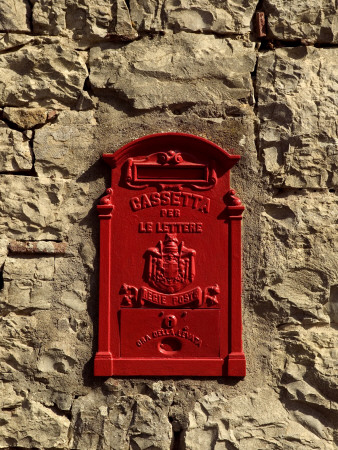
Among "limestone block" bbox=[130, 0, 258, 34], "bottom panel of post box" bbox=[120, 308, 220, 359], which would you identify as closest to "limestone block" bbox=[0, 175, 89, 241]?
"bottom panel of post box" bbox=[120, 308, 220, 359]

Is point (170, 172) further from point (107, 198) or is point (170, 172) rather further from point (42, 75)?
point (42, 75)

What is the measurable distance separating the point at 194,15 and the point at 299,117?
0.88 metres

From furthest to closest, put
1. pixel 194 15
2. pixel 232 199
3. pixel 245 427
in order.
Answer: pixel 194 15
pixel 232 199
pixel 245 427

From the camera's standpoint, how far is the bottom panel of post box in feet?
10.6

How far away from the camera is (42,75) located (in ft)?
11.1

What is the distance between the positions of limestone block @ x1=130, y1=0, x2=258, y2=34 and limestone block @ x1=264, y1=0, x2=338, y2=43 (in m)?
0.14

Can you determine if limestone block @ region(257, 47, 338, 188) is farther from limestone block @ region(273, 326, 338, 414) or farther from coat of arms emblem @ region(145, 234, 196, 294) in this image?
limestone block @ region(273, 326, 338, 414)

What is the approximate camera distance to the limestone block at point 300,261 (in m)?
3.27

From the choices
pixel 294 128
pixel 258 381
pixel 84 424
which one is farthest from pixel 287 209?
pixel 84 424

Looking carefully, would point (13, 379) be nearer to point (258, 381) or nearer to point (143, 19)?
point (258, 381)

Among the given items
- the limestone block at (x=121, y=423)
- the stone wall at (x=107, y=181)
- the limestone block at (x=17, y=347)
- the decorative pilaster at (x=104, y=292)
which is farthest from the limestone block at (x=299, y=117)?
the limestone block at (x=17, y=347)

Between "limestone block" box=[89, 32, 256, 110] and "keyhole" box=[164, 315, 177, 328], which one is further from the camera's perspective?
"limestone block" box=[89, 32, 256, 110]

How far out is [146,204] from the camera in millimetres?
3293

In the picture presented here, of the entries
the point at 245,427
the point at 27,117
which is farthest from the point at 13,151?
the point at 245,427
